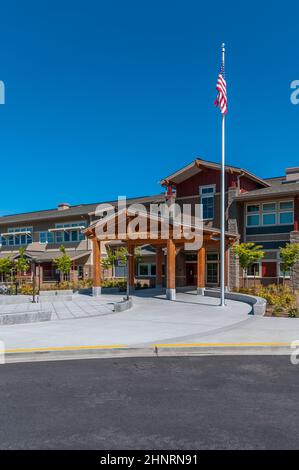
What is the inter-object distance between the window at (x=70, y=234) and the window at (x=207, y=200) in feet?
49.4

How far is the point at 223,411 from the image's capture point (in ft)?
18.3

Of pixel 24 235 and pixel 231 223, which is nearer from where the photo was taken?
pixel 231 223

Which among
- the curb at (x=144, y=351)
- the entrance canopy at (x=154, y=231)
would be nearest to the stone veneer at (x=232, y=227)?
the entrance canopy at (x=154, y=231)

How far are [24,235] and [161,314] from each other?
3438 cm

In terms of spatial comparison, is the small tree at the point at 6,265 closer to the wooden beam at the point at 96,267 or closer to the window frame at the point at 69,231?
the window frame at the point at 69,231

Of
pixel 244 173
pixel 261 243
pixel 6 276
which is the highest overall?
pixel 244 173

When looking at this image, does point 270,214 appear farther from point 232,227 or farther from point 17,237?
point 17,237

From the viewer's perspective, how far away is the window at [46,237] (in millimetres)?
43406

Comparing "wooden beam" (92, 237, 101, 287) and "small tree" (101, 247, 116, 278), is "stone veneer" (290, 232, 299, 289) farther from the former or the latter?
"small tree" (101, 247, 116, 278)

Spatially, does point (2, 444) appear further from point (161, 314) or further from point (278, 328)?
point (161, 314)

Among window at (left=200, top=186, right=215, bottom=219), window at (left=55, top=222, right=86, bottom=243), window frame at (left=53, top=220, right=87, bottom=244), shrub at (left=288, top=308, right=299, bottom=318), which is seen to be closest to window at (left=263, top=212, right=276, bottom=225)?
window at (left=200, top=186, right=215, bottom=219)

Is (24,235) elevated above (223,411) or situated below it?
above

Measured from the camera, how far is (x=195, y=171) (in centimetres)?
3152
